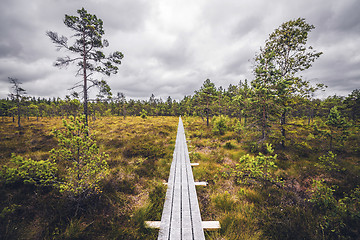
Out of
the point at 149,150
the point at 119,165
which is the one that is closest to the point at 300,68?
the point at 149,150

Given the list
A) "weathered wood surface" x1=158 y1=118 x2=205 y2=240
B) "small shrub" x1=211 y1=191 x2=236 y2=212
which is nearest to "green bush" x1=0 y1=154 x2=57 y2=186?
"weathered wood surface" x1=158 y1=118 x2=205 y2=240

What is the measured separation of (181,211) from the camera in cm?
460

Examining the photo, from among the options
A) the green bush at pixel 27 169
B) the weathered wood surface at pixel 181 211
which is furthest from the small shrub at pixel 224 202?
the green bush at pixel 27 169

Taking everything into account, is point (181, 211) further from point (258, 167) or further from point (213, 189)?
point (258, 167)

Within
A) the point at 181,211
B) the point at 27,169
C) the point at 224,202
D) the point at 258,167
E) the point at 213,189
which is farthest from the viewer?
the point at 213,189

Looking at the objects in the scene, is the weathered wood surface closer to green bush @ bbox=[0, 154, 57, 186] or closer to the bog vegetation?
the bog vegetation

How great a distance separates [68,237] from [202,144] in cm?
1161

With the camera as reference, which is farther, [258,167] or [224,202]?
[258,167]

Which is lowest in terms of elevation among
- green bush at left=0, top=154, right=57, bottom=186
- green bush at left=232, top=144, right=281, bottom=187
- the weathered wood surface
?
the weathered wood surface

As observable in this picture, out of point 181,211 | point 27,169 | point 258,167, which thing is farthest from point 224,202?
point 27,169

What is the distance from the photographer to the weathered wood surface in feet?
12.3

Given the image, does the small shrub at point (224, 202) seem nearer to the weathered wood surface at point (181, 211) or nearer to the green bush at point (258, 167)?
the weathered wood surface at point (181, 211)

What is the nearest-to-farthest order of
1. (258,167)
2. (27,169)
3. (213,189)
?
(27,169), (258,167), (213,189)

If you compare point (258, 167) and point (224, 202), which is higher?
point (258, 167)
